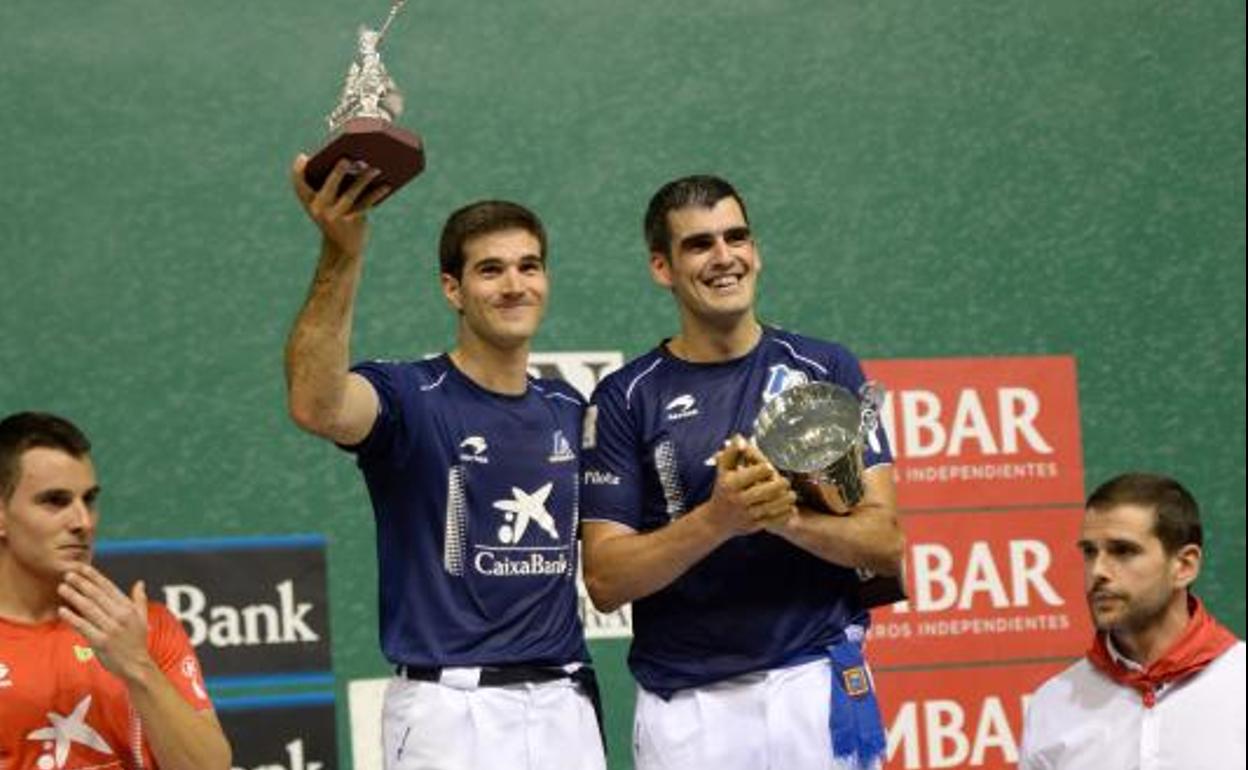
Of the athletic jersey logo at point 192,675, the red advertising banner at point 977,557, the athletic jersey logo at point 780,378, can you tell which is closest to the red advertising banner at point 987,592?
the red advertising banner at point 977,557

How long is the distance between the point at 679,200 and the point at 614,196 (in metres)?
0.96

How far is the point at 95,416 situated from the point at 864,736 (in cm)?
146

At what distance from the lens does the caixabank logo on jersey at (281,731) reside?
11.5 feet

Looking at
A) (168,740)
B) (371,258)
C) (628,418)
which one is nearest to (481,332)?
(628,418)

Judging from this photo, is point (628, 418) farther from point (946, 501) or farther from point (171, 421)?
point (946, 501)

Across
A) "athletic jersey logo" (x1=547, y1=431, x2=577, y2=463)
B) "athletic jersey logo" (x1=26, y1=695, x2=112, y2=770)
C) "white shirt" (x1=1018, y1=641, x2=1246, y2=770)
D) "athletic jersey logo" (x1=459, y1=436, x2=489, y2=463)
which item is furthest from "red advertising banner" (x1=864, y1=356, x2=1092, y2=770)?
"athletic jersey logo" (x1=26, y1=695, x2=112, y2=770)

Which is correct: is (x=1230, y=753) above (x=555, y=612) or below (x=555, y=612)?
below

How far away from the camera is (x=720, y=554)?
279 cm

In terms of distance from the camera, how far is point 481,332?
2.79m

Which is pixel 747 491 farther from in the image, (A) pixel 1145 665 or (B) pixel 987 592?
(B) pixel 987 592

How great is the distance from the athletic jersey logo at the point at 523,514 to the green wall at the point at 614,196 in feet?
3.14

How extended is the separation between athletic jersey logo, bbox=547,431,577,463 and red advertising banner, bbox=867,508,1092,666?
127 cm

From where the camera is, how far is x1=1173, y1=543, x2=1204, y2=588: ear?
9.67ft

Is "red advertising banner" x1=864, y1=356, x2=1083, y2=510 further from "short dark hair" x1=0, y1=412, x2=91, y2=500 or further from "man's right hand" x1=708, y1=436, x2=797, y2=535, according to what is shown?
"short dark hair" x1=0, y1=412, x2=91, y2=500
